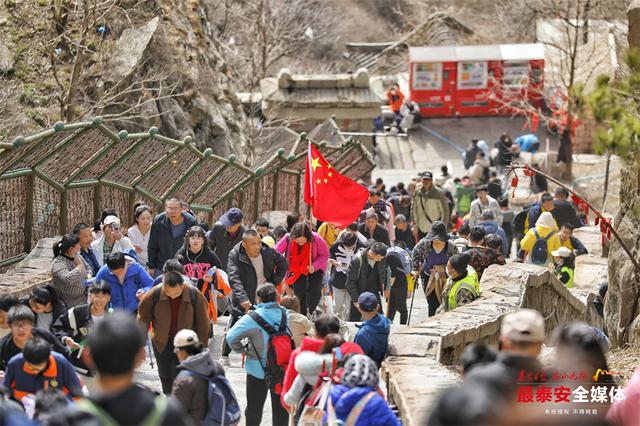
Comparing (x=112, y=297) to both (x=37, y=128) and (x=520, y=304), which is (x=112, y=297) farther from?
(x=37, y=128)

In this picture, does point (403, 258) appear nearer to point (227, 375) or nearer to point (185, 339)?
point (227, 375)

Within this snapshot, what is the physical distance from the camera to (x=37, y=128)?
2205cm

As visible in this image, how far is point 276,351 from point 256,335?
206 mm

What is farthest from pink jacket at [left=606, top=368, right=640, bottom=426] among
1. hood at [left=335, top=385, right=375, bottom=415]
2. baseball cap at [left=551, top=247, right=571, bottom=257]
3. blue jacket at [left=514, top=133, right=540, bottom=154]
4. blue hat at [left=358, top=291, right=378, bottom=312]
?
blue jacket at [left=514, top=133, right=540, bottom=154]

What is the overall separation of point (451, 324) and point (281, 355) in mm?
2122

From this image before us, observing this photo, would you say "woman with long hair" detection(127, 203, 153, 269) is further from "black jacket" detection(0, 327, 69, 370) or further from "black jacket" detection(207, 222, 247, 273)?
"black jacket" detection(0, 327, 69, 370)

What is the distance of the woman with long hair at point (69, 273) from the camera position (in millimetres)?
11867

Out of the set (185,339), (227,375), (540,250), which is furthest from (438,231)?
(185,339)

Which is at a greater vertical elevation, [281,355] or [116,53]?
[116,53]

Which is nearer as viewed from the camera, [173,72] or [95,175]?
[95,175]

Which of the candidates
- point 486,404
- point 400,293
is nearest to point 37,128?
point 400,293

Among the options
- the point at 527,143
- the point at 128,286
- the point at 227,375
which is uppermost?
the point at 128,286

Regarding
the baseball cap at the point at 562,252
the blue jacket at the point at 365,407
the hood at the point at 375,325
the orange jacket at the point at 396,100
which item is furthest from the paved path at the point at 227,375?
the orange jacket at the point at 396,100

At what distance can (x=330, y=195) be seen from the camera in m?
15.9
